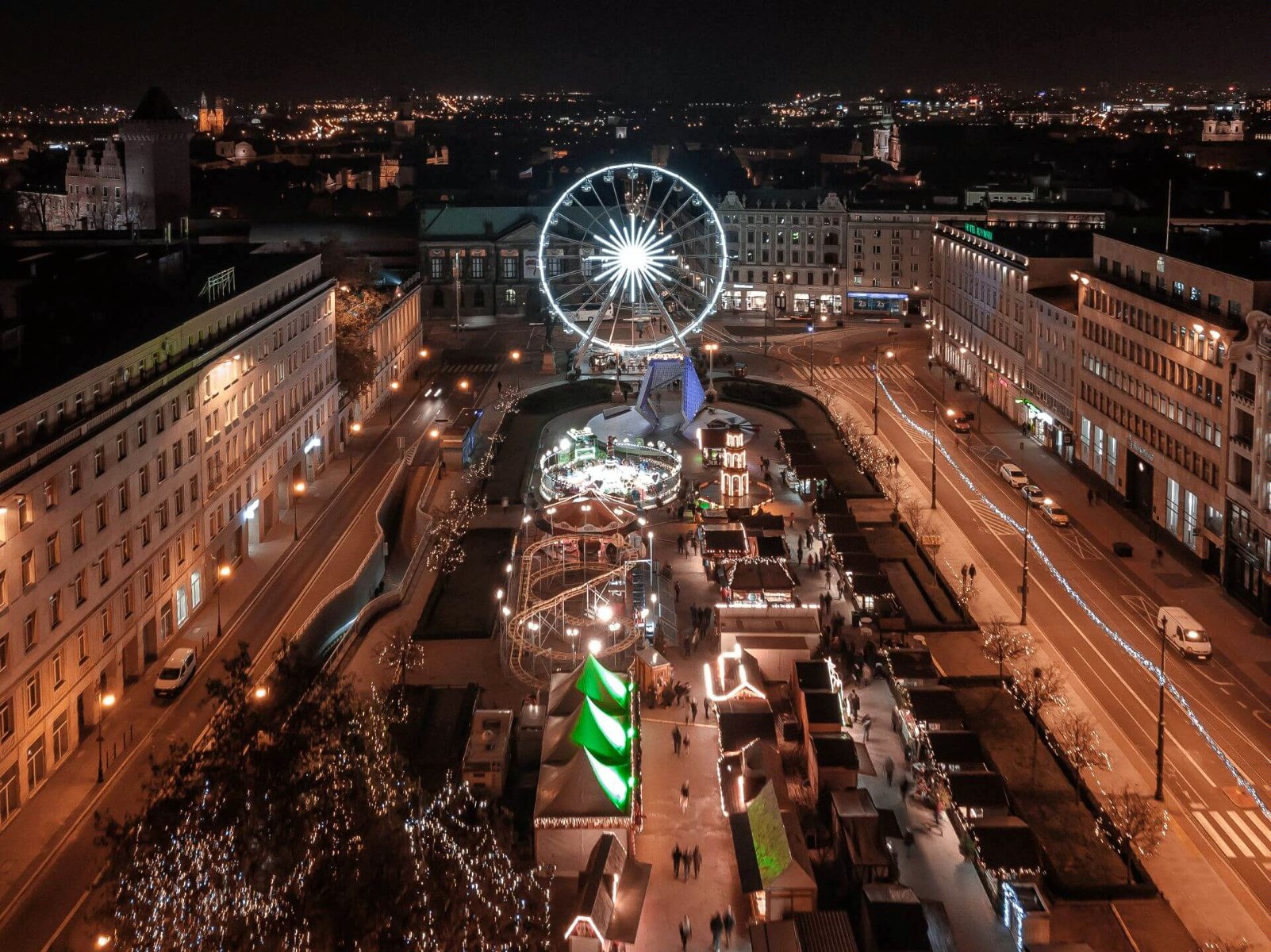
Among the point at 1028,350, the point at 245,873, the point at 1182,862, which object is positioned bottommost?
the point at 1182,862

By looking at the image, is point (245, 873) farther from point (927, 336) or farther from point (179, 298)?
point (927, 336)

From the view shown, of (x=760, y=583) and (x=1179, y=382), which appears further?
(x=1179, y=382)

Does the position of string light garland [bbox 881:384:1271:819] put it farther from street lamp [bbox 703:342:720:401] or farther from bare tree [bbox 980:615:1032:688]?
street lamp [bbox 703:342:720:401]

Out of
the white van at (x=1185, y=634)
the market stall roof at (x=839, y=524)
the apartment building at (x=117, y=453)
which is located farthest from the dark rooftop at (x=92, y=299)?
the white van at (x=1185, y=634)

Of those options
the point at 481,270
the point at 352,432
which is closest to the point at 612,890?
the point at 352,432

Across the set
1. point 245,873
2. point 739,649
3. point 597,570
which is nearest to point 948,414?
point 597,570

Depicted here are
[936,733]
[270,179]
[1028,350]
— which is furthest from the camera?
[270,179]

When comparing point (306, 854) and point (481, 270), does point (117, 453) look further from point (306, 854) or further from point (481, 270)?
point (481, 270)
